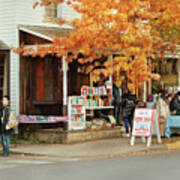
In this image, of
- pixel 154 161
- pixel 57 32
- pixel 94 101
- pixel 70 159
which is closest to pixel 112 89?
pixel 94 101

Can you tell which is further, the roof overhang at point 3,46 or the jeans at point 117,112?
the jeans at point 117,112

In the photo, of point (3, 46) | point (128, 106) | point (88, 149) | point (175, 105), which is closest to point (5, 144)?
point (88, 149)

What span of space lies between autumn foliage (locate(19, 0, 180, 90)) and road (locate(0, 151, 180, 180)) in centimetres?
411

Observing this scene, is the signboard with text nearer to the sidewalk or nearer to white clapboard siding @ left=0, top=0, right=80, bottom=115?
the sidewalk

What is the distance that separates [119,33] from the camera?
19109mm

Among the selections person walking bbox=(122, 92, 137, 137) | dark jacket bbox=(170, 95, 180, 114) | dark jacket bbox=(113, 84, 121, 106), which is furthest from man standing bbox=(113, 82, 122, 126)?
dark jacket bbox=(170, 95, 180, 114)

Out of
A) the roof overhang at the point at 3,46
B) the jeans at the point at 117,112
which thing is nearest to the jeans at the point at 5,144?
the roof overhang at the point at 3,46

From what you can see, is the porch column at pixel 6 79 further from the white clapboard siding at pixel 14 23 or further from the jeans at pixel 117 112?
the jeans at pixel 117 112

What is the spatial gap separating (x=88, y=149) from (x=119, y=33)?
14.0 feet

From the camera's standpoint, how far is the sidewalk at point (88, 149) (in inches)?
659

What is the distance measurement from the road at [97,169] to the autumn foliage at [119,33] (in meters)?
4.11

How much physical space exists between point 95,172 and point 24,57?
32.5ft

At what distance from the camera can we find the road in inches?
459

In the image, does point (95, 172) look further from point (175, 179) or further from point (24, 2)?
point (24, 2)
